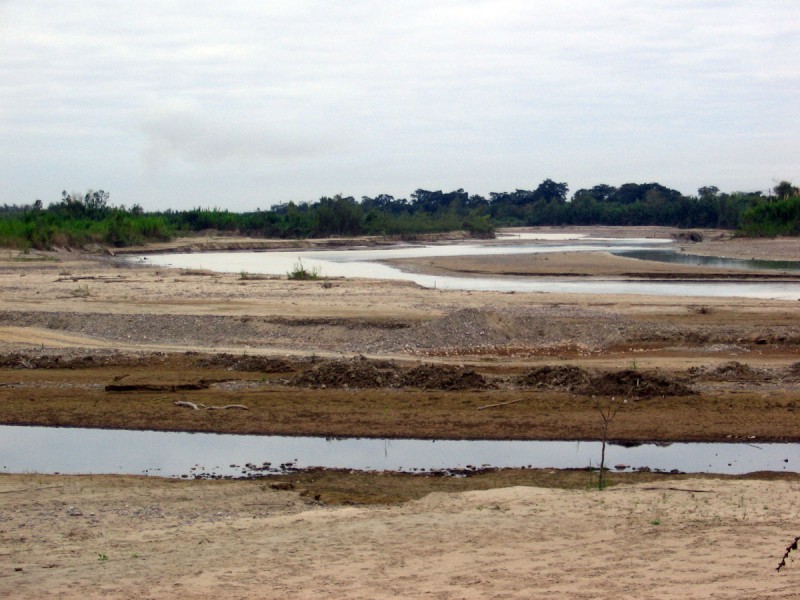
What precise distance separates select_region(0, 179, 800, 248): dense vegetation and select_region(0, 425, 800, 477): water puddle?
47.0 metres

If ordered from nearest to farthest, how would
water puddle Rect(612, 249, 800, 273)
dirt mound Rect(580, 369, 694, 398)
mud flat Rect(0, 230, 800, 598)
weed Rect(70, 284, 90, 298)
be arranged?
mud flat Rect(0, 230, 800, 598)
dirt mound Rect(580, 369, 694, 398)
weed Rect(70, 284, 90, 298)
water puddle Rect(612, 249, 800, 273)

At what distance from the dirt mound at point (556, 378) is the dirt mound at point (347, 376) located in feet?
8.08

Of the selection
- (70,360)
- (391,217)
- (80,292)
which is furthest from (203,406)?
(391,217)

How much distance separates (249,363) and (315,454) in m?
6.01

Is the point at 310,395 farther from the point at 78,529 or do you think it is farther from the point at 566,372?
the point at 78,529

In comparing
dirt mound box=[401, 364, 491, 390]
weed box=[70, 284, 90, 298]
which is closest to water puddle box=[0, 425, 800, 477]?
dirt mound box=[401, 364, 491, 390]

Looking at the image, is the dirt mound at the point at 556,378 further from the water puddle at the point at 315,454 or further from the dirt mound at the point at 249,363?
the dirt mound at the point at 249,363

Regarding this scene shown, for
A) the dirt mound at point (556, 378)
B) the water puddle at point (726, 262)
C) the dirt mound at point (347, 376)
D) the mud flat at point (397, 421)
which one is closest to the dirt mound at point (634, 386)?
the mud flat at point (397, 421)

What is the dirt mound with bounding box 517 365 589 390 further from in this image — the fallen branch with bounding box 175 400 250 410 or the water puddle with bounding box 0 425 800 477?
the fallen branch with bounding box 175 400 250 410

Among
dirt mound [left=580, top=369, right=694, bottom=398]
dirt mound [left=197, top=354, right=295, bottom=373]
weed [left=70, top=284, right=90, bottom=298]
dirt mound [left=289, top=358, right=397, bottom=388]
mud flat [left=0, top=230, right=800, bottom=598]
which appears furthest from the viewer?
weed [left=70, top=284, right=90, bottom=298]

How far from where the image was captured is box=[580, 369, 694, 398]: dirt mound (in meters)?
16.0

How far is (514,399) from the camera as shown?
15727mm

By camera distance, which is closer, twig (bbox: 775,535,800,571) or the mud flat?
twig (bbox: 775,535,800,571)

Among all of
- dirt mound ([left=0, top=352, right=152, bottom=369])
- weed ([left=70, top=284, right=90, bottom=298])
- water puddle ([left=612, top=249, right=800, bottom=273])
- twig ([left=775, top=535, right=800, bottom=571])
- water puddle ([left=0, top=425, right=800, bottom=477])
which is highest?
water puddle ([left=612, top=249, right=800, bottom=273])
